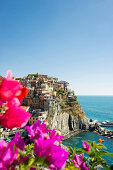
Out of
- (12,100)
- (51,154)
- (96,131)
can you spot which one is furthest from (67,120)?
(12,100)

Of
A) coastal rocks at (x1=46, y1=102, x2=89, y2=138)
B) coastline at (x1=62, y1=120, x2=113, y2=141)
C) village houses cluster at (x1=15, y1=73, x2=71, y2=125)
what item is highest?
village houses cluster at (x1=15, y1=73, x2=71, y2=125)

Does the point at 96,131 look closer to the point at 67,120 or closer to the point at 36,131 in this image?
the point at 67,120

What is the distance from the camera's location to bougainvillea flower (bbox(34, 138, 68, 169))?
30.5 inches

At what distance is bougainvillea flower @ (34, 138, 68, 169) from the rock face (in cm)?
3855

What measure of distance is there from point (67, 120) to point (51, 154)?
4735 cm

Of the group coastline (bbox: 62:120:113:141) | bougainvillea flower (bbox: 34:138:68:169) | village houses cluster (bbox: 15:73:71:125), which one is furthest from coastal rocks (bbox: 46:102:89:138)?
bougainvillea flower (bbox: 34:138:68:169)

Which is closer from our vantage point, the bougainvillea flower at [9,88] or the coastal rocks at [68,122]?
the bougainvillea flower at [9,88]

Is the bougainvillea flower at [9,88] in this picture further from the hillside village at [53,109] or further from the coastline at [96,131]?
the coastline at [96,131]

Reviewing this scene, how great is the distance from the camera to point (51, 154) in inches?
31.4

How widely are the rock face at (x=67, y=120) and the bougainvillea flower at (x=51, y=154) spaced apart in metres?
38.5

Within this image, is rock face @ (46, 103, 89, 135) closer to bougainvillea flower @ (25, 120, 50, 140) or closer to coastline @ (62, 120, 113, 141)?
coastline @ (62, 120, 113, 141)

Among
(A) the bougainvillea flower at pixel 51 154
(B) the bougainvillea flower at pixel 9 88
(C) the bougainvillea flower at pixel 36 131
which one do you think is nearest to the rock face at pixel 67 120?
(C) the bougainvillea flower at pixel 36 131

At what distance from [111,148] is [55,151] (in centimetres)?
3888

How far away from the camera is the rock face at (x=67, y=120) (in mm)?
39681
